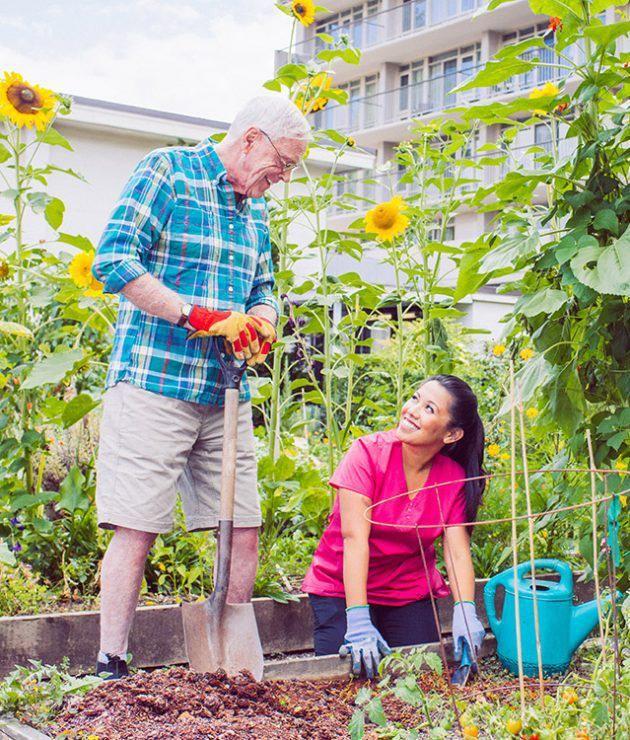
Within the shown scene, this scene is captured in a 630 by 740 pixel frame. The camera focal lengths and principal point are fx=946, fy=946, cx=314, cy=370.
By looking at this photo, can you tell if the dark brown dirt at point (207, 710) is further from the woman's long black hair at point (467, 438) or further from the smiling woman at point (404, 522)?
the woman's long black hair at point (467, 438)

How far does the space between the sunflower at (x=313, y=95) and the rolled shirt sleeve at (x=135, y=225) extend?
102 cm

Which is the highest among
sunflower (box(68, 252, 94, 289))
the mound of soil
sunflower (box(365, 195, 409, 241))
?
sunflower (box(365, 195, 409, 241))

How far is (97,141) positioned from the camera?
1320 centimetres

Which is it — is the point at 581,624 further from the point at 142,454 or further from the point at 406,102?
the point at 406,102

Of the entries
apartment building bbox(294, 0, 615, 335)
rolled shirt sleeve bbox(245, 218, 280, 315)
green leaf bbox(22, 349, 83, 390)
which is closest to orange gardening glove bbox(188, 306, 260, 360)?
rolled shirt sleeve bbox(245, 218, 280, 315)

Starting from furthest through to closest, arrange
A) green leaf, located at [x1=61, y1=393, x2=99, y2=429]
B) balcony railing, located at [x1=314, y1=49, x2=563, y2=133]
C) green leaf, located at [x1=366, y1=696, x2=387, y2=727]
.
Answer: balcony railing, located at [x1=314, y1=49, x2=563, y2=133]
green leaf, located at [x1=61, y1=393, x2=99, y2=429]
green leaf, located at [x1=366, y1=696, x2=387, y2=727]

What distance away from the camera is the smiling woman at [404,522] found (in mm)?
2389

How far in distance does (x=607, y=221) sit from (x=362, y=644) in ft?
3.69

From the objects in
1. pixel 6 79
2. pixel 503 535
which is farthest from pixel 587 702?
pixel 6 79

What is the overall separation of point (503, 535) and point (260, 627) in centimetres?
104

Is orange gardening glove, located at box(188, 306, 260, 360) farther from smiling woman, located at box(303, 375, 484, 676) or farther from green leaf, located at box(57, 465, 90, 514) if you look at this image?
green leaf, located at box(57, 465, 90, 514)

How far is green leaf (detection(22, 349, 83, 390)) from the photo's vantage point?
2539 millimetres

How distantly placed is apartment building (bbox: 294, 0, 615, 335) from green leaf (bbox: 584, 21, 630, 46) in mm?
A: 20491

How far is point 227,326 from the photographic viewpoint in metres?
2.15
